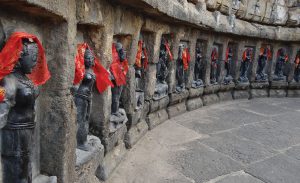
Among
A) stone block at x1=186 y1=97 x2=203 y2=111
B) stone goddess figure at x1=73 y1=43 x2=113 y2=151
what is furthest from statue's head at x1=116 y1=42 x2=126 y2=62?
stone block at x1=186 y1=97 x2=203 y2=111

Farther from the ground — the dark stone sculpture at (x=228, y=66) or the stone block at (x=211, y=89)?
the dark stone sculpture at (x=228, y=66)

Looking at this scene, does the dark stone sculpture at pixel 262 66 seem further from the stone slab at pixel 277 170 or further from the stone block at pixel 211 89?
the stone slab at pixel 277 170

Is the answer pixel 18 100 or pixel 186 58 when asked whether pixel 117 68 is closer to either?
pixel 18 100

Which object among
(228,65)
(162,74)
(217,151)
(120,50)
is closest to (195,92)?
(162,74)

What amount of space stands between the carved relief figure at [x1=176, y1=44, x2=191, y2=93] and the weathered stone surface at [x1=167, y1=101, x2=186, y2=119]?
0.29 meters

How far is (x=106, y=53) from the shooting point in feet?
9.62

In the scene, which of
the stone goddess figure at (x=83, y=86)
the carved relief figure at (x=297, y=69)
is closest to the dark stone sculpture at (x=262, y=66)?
the carved relief figure at (x=297, y=69)

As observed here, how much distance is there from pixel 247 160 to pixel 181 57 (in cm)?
242

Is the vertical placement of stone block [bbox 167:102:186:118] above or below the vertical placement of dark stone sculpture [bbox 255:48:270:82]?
below

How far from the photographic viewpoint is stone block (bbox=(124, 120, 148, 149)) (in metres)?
3.76

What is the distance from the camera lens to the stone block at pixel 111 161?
293cm

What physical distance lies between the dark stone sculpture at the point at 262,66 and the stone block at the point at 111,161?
600cm

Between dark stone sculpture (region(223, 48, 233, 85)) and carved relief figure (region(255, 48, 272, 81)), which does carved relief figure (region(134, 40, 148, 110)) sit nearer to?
dark stone sculpture (region(223, 48, 233, 85))

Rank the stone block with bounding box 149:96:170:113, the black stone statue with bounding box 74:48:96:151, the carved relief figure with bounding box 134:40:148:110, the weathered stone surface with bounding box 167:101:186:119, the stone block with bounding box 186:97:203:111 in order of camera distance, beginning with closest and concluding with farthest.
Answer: the black stone statue with bounding box 74:48:96:151
the carved relief figure with bounding box 134:40:148:110
the stone block with bounding box 149:96:170:113
the weathered stone surface with bounding box 167:101:186:119
the stone block with bounding box 186:97:203:111
